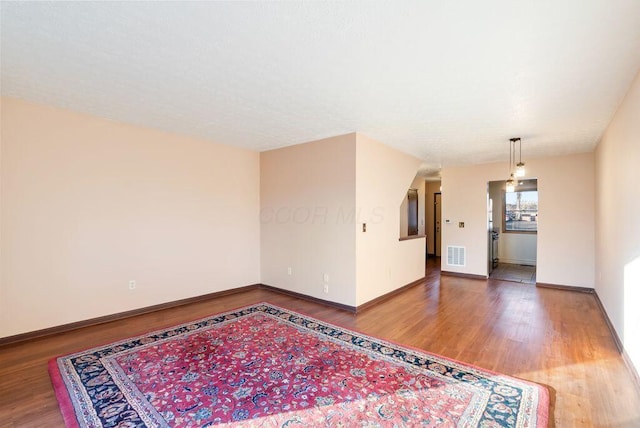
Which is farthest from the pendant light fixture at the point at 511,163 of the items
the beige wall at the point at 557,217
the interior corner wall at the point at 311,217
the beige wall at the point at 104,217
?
the beige wall at the point at 104,217

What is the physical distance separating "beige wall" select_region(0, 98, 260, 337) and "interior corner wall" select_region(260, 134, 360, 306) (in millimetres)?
604

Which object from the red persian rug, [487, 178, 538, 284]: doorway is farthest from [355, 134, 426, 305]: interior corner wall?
[487, 178, 538, 284]: doorway

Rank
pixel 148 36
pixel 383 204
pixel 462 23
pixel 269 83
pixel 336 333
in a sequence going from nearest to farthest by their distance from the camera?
pixel 462 23
pixel 148 36
pixel 269 83
pixel 336 333
pixel 383 204

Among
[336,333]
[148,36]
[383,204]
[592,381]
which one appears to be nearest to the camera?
[148,36]

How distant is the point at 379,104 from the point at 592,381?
3063mm

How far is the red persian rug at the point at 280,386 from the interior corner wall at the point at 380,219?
1294 millimetres

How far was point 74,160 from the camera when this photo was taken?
3.49 metres

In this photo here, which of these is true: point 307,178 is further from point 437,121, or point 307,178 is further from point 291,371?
point 291,371

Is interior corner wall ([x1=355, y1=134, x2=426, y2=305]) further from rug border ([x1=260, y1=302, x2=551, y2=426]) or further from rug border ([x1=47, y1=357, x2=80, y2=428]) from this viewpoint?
rug border ([x1=47, y1=357, x2=80, y2=428])

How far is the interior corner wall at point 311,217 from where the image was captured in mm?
4242

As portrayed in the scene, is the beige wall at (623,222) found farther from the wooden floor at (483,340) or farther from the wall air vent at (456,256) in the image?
the wall air vent at (456,256)

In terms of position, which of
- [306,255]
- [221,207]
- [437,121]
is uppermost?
[437,121]

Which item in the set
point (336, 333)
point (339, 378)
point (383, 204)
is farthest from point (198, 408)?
point (383, 204)

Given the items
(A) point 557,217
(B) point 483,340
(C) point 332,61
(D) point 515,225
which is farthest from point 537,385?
(D) point 515,225
